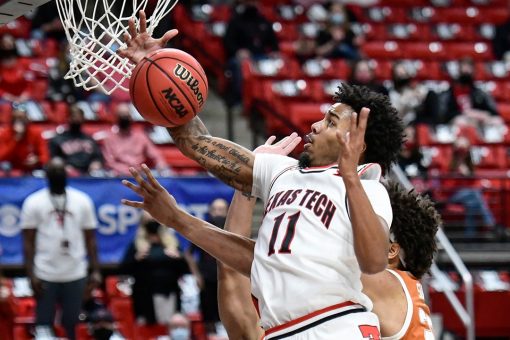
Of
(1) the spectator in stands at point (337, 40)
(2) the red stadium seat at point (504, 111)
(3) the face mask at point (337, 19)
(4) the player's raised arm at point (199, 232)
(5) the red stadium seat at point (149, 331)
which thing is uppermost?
(4) the player's raised arm at point (199, 232)

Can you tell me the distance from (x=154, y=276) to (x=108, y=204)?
1.14m

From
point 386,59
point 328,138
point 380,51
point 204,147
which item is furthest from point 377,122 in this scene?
point 380,51

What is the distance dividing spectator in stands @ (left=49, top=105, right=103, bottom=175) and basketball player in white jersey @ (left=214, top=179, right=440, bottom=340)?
5.34 m

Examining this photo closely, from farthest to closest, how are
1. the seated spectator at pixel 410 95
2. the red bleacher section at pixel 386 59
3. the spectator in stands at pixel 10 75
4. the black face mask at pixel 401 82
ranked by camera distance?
1. the black face mask at pixel 401 82
2. the seated spectator at pixel 410 95
3. the red bleacher section at pixel 386 59
4. the spectator in stands at pixel 10 75

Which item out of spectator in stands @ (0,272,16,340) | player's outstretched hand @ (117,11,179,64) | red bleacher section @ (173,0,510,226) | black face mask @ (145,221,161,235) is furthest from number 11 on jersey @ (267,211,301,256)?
red bleacher section @ (173,0,510,226)

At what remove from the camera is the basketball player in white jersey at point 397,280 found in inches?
210

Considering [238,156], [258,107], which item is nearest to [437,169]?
[258,107]

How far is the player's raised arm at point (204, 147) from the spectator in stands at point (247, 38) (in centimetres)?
909

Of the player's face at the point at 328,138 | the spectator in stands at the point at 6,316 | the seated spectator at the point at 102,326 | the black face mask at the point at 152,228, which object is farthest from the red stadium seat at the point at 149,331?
the player's face at the point at 328,138

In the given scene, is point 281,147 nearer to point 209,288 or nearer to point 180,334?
point 180,334

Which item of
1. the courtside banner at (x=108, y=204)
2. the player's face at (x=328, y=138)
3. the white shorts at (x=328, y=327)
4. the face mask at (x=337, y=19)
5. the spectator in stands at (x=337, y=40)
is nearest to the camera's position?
the white shorts at (x=328, y=327)

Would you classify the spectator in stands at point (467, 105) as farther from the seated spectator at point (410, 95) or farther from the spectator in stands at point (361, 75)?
the spectator in stands at point (361, 75)

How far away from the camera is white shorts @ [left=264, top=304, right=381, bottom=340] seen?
469cm

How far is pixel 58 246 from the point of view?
952 centimetres
